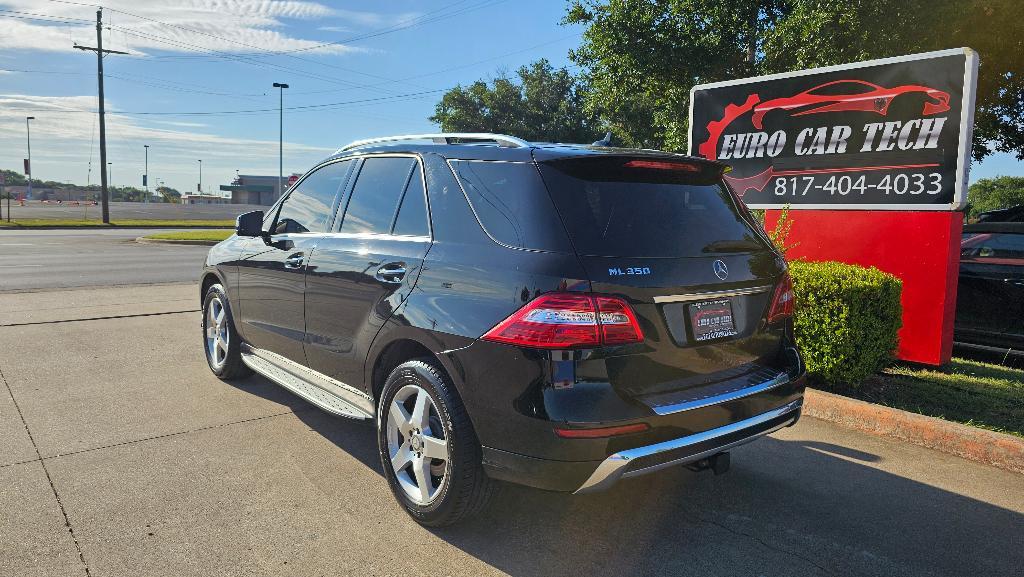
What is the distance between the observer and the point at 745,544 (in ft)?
10.7

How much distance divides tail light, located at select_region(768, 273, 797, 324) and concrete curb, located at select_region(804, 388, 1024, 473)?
1.80 meters

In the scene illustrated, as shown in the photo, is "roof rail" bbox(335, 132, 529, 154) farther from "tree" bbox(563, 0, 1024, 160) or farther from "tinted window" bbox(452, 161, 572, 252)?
"tree" bbox(563, 0, 1024, 160)

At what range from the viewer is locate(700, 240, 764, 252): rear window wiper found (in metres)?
3.28

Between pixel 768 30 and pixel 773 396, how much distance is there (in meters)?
14.0

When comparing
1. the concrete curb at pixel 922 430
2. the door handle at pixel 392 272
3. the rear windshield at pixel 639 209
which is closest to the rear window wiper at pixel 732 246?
the rear windshield at pixel 639 209

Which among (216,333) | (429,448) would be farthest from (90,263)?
(429,448)

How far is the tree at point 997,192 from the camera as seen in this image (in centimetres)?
3406

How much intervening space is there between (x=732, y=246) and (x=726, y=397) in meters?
0.73

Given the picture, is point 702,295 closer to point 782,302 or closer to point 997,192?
point 782,302

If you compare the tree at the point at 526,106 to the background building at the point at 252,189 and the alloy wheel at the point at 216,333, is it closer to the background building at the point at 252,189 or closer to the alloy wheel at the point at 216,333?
the alloy wheel at the point at 216,333

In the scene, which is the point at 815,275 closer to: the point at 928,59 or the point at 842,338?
the point at 842,338

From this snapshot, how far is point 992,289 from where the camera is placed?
23.6 feet

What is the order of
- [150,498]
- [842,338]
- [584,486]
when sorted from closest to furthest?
[584,486] → [150,498] → [842,338]

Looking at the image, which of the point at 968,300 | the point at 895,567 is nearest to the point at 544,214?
the point at 895,567
